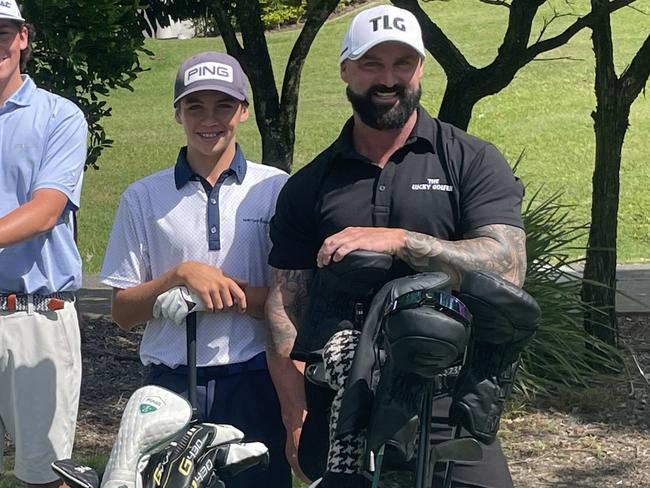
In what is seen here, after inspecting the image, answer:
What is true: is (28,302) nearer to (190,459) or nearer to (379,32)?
(190,459)

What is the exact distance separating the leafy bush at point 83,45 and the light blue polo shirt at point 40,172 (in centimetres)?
256

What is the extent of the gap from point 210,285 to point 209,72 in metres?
0.62

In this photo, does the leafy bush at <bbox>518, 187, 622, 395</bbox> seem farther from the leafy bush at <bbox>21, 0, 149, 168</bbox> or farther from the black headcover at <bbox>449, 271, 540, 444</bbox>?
the black headcover at <bbox>449, 271, 540, 444</bbox>

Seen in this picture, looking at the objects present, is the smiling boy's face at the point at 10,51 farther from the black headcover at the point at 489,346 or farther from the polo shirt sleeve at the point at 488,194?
the black headcover at the point at 489,346

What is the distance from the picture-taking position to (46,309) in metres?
4.01

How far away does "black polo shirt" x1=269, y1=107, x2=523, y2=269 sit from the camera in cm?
302

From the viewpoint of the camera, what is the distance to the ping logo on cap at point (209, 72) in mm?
3367

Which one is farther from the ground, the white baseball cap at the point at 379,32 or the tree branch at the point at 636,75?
the white baseball cap at the point at 379,32

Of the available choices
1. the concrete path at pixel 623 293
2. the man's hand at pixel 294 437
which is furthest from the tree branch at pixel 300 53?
the man's hand at pixel 294 437

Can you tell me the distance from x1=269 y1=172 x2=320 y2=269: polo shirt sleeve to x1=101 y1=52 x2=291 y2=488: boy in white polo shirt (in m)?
0.20

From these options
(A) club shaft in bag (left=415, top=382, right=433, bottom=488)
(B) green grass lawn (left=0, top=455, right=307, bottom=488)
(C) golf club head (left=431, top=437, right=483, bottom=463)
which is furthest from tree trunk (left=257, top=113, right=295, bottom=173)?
(A) club shaft in bag (left=415, top=382, right=433, bottom=488)

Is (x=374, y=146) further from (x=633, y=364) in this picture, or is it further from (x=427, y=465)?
(x=633, y=364)

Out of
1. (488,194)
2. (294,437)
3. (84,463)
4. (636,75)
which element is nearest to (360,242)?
(488,194)

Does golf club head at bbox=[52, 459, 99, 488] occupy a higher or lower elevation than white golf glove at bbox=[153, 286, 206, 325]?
lower
